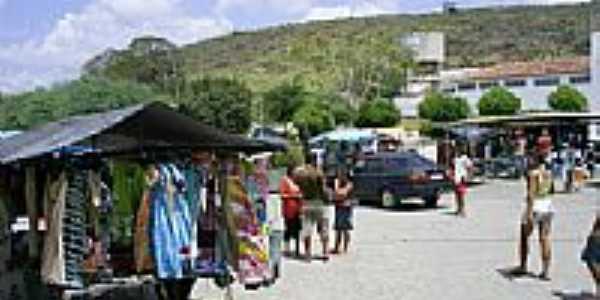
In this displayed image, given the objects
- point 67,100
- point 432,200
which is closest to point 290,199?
point 432,200

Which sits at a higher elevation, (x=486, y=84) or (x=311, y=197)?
(x=486, y=84)

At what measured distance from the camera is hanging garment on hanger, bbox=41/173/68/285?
9.30 meters

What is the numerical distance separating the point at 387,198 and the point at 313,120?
39272 mm

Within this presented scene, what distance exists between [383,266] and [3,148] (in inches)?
228

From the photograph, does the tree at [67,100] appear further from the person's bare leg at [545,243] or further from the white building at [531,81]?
the person's bare leg at [545,243]

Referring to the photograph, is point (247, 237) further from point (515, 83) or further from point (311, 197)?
point (515, 83)

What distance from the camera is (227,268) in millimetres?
9664

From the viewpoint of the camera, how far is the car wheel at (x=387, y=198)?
84.5ft

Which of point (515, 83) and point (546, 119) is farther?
point (515, 83)

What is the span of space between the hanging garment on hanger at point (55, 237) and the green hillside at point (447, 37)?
88.6 m

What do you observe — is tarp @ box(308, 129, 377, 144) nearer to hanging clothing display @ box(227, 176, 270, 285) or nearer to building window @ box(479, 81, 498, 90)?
hanging clothing display @ box(227, 176, 270, 285)

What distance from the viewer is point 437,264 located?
14469 mm

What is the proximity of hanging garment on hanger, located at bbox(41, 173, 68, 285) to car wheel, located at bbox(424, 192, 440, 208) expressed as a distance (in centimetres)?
1681

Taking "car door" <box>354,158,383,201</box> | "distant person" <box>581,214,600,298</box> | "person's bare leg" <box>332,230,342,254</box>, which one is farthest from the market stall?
"car door" <box>354,158,383,201</box>
